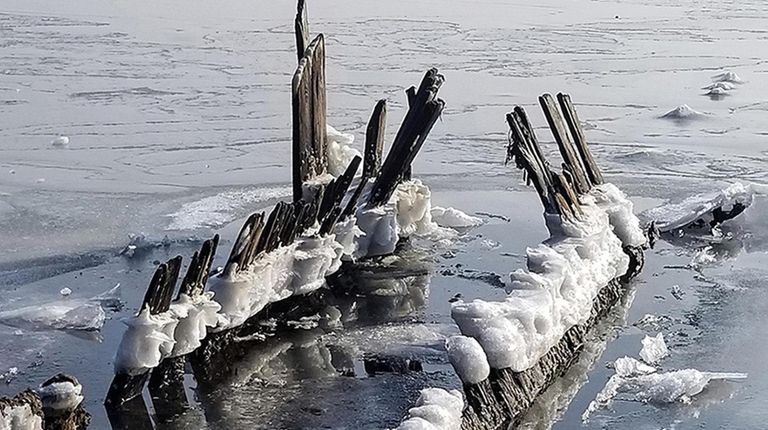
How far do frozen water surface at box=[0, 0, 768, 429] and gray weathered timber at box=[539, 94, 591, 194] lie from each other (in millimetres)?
834

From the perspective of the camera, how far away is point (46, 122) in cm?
1362

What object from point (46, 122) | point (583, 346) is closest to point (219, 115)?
point (46, 122)

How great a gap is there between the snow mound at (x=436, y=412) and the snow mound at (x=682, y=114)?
10.5 m

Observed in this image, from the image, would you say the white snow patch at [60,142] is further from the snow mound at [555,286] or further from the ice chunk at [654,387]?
the ice chunk at [654,387]

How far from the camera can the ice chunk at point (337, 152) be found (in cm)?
1011

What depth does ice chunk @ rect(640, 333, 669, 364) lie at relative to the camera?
719 centimetres

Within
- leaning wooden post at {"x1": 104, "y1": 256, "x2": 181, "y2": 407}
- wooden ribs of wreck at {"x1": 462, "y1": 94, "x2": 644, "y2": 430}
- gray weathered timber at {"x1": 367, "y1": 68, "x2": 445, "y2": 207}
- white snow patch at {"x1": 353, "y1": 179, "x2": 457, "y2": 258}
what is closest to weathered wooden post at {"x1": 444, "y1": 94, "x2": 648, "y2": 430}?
wooden ribs of wreck at {"x1": 462, "y1": 94, "x2": 644, "y2": 430}

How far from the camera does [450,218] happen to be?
10.3 m

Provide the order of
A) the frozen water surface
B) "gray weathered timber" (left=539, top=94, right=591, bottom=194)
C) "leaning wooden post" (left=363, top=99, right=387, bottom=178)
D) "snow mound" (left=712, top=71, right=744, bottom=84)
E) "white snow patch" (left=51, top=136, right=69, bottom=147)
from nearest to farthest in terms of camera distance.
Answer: the frozen water surface
"gray weathered timber" (left=539, top=94, right=591, bottom=194)
"leaning wooden post" (left=363, top=99, right=387, bottom=178)
"white snow patch" (left=51, top=136, right=69, bottom=147)
"snow mound" (left=712, top=71, right=744, bottom=84)

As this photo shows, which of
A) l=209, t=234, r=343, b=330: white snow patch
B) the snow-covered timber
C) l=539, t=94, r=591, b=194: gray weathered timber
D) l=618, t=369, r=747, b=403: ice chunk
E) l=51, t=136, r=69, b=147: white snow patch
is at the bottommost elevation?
l=51, t=136, r=69, b=147: white snow patch

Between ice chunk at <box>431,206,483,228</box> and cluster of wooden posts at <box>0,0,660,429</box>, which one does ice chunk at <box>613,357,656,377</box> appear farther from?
ice chunk at <box>431,206,483,228</box>

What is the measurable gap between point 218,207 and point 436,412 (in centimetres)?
558

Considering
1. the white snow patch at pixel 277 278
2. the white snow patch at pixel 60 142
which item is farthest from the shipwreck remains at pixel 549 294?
the white snow patch at pixel 60 142

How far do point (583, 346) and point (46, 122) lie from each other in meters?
8.45
